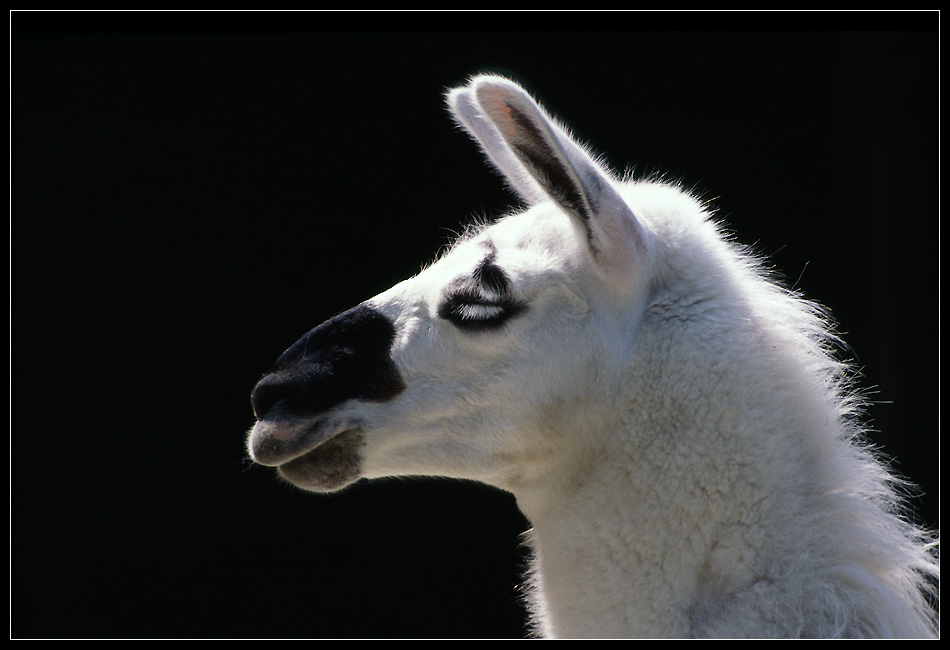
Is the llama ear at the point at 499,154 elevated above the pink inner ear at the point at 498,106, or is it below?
above

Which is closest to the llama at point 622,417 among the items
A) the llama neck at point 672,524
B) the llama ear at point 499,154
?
the llama neck at point 672,524

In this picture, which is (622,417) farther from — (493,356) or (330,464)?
(330,464)

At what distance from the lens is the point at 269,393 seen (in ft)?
6.34

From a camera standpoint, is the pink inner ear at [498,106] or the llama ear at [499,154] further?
the llama ear at [499,154]

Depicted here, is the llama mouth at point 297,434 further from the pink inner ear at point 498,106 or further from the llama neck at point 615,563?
the pink inner ear at point 498,106

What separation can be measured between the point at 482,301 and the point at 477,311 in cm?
2

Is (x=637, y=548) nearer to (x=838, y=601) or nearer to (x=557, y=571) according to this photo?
(x=557, y=571)

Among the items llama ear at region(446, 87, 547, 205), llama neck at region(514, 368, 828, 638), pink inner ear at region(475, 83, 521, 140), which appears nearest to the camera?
llama neck at region(514, 368, 828, 638)

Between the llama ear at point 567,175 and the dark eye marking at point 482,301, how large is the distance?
0.20 meters

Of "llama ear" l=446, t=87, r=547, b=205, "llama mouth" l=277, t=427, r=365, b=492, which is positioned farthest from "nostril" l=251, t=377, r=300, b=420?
"llama ear" l=446, t=87, r=547, b=205

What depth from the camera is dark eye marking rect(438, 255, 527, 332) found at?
1852 mm

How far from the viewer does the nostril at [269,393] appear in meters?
1.91

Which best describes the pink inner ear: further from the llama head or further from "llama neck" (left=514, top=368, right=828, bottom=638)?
"llama neck" (left=514, top=368, right=828, bottom=638)

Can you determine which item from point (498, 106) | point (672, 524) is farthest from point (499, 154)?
point (672, 524)
